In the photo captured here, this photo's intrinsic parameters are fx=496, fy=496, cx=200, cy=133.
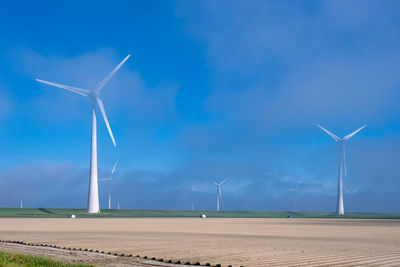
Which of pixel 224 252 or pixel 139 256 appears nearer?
pixel 139 256

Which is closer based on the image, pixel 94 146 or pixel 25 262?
pixel 25 262

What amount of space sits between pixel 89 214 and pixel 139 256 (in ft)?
364

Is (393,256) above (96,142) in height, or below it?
below

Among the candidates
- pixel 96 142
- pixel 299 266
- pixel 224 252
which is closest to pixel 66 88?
pixel 96 142

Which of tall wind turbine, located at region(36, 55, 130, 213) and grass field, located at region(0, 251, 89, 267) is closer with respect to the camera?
grass field, located at region(0, 251, 89, 267)

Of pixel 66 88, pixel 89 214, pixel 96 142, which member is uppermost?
pixel 66 88

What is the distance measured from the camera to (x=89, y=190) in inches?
5148

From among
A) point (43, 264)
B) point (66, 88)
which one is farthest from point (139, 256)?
point (66, 88)

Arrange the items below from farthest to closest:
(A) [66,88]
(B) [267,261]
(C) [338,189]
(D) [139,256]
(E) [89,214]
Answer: (C) [338,189], (E) [89,214], (A) [66,88], (D) [139,256], (B) [267,261]

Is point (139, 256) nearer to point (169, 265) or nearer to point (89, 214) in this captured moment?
point (169, 265)

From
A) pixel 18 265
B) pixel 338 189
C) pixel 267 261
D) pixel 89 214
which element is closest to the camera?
pixel 18 265

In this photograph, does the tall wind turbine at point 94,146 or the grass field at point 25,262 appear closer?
the grass field at point 25,262

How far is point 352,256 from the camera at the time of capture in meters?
27.7

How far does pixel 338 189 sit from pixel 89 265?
18117cm
